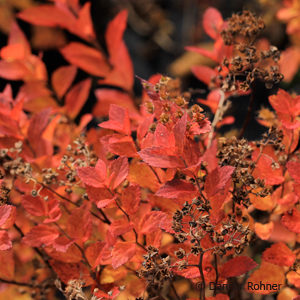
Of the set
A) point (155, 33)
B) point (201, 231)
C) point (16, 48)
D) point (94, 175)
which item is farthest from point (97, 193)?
point (155, 33)

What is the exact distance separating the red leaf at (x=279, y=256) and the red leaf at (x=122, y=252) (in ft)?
0.53

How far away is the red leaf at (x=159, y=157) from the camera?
42 cm

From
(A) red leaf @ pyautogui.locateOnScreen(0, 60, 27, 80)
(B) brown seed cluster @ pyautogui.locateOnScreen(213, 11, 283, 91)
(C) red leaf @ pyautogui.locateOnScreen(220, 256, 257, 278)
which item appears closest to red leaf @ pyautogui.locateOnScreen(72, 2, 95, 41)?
(A) red leaf @ pyautogui.locateOnScreen(0, 60, 27, 80)

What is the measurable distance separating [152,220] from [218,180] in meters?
0.09

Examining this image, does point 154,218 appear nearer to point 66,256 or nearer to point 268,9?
point 66,256

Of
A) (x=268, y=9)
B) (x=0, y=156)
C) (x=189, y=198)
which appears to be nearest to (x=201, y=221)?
(x=189, y=198)

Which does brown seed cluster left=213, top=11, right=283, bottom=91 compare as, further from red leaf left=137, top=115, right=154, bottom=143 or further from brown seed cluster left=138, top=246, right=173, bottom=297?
brown seed cluster left=138, top=246, right=173, bottom=297

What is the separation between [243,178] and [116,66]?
0.41 meters

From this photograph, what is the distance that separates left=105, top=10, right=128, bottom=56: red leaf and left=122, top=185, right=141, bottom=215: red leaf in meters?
0.36

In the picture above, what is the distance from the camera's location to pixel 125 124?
1.61ft

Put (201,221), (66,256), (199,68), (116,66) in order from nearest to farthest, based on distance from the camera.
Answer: (201,221) < (66,256) < (199,68) < (116,66)

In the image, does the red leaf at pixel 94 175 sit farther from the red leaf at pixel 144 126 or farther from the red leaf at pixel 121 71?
the red leaf at pixel 121 71

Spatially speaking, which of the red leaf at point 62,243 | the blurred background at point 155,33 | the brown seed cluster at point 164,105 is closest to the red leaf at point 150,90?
the brown seed cluster at point 164,105

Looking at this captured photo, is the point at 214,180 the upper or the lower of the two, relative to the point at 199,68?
lower
